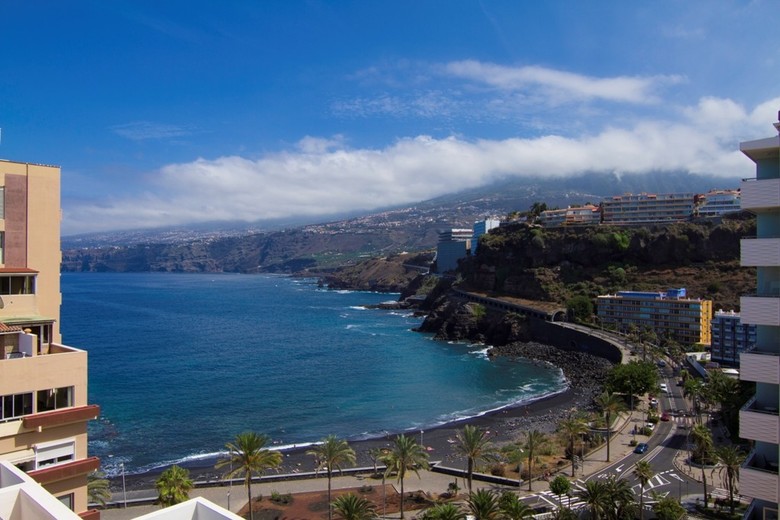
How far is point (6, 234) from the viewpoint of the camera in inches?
485

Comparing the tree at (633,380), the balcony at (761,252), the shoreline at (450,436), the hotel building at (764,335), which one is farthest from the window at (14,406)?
the tree at (633,380)

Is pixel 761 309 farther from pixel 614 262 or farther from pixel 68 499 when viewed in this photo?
pixel 614 262

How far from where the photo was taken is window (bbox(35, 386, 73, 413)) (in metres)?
11.3

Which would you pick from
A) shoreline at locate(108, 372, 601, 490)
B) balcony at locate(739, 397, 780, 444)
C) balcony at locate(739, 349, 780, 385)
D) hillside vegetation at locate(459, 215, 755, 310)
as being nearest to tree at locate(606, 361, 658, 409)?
shoreline at locate(108, 372, 601, 490)

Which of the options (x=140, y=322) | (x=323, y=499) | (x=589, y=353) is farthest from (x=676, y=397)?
(x=140, y=322)

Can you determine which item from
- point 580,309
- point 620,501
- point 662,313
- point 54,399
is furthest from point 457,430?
point 580,309

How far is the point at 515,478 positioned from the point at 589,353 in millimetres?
41016

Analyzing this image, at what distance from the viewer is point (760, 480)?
39.2ft

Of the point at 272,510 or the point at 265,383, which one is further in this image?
the point at 265,383

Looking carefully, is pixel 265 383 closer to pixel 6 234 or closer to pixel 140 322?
pixel 6 234

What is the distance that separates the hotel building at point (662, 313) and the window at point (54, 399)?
227 feet

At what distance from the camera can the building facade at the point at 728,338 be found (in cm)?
5431

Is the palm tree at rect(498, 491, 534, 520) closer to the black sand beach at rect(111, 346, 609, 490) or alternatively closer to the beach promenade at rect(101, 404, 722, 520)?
the beach promenade at rect(101, 404, 722, 520)

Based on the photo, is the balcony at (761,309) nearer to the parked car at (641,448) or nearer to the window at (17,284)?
the window at (17,284)
